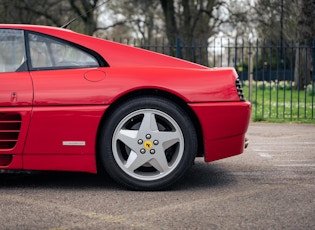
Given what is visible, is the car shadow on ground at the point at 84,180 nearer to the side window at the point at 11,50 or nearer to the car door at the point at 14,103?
the car door at the point at 14,103

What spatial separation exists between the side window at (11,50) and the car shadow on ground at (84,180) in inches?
38.6

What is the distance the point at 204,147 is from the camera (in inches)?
175

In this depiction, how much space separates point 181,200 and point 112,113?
0.85 m

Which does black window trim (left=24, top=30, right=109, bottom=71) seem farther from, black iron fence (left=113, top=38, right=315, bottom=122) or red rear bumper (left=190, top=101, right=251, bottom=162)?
black iron fence (left=113, top=38, right=315, bottom=122)

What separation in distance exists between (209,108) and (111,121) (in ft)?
2.47

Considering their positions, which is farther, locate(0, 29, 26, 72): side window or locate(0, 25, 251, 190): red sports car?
locate(0, 29, 26, 72): side window

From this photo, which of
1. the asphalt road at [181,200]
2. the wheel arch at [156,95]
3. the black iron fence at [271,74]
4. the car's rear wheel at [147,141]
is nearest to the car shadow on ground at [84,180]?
the asphalt road at [181,200]

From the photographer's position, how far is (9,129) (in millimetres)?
4371

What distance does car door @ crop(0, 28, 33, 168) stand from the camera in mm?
4316

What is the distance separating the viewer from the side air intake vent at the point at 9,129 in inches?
171

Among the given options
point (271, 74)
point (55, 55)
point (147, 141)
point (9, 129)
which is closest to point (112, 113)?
point (147, 141)

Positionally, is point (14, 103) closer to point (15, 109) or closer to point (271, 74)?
point (15, 109)

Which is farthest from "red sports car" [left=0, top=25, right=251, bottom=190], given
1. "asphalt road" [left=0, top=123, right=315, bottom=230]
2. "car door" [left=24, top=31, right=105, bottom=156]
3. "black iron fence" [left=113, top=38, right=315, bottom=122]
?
"black iron fence" [left=113, top=38, right=315, bottom=122]

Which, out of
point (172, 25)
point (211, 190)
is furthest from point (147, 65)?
point (172, 25)
